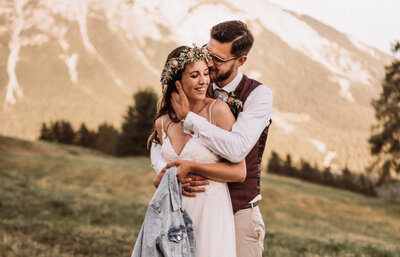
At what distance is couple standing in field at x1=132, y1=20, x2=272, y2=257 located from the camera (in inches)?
150

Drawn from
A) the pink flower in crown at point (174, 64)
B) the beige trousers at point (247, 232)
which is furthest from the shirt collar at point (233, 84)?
the beige trousers at point (247, 232)

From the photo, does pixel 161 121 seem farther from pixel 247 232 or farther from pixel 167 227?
pixel 247 232

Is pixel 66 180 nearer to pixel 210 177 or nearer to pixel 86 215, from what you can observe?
pixel 86 215

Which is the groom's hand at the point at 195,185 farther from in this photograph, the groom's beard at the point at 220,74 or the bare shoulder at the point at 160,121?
the groom's beard at the point at 220,74

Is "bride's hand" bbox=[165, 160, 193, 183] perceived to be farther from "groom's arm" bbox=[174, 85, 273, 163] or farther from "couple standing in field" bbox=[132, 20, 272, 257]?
"groom's arm" bbox=[174, 85, 273, 163]

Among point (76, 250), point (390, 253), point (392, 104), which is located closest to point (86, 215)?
point (76, 250)

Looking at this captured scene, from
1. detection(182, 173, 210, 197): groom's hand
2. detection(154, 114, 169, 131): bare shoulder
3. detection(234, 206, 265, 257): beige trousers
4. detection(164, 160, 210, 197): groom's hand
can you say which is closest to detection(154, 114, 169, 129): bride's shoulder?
detection(154, 114, 169, 131): bare shoulder

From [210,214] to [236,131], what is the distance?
785 millimetres

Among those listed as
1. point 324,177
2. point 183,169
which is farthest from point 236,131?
point 324,177

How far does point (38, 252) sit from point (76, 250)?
90 cm

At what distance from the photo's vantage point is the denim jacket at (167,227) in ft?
11.7

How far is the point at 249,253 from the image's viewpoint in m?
4.23

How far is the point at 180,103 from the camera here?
161 inches

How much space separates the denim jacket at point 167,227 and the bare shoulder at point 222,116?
0.59 meters
